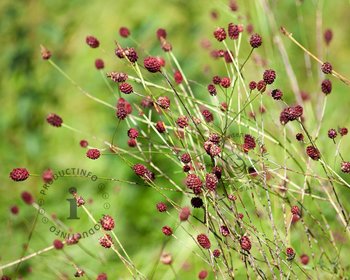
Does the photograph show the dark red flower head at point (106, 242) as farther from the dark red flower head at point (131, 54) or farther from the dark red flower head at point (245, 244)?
the dark red flower head at point (131, 54)

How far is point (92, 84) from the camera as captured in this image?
3.07 m

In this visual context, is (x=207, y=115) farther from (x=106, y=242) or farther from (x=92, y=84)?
(x=92, y=84)

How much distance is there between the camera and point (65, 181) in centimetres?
274

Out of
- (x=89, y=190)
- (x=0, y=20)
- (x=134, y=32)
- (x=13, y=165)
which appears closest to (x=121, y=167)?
(x=89, y=190)

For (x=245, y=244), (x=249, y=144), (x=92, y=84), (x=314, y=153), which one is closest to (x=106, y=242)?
(x=245, y=244)

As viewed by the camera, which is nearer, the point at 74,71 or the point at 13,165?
the point at 13,165

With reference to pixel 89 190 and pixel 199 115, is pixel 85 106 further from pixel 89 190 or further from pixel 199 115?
pixel 199 115

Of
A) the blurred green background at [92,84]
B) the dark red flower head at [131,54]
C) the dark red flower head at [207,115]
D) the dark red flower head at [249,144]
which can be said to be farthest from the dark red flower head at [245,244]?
the blurred green background at [92,84]

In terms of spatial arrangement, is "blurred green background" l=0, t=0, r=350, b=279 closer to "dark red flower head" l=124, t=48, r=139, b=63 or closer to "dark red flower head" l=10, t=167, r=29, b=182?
"dark red flower head" l=10, t=167, r=29, b=182

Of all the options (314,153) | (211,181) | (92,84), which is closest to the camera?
(211,181)

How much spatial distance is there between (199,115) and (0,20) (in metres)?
2.19

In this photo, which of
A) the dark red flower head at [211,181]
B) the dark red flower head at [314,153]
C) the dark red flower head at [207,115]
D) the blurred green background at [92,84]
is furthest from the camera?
the blurred green background at [92,84]

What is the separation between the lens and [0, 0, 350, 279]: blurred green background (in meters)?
2.43

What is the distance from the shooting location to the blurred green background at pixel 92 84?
2434 mm
